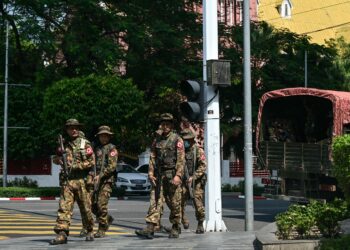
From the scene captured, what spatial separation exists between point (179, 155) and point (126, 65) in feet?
87.9

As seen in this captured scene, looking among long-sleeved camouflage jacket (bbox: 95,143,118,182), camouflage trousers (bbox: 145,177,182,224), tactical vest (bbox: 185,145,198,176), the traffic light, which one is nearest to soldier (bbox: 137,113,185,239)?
camouflage trousers (bbox: 145,177,182,224)

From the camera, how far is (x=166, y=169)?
44.1 ft

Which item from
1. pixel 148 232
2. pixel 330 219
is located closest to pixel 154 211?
pixel 148 232

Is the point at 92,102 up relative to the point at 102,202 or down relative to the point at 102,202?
up

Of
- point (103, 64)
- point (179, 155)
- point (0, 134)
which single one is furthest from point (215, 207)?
point (0, 134)

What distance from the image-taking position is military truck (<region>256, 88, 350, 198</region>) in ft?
60.3

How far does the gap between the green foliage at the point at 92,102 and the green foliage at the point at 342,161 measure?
27.1m

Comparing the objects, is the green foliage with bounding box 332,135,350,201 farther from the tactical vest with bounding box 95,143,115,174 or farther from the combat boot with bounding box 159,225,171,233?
the combat boot with bounding box 159,225,171,233

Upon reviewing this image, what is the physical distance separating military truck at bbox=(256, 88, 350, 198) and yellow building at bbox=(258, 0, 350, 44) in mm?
55383

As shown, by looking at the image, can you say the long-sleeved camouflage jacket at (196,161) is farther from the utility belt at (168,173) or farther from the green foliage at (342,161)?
the green foliage at (342,161)

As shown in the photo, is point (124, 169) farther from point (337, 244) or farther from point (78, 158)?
point (337, 244)

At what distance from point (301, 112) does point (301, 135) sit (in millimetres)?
502

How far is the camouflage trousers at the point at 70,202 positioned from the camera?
13.0 metres

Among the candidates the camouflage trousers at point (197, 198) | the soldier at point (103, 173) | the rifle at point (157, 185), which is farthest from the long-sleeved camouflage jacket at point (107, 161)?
the camouflage trousers at point (197, 198)
